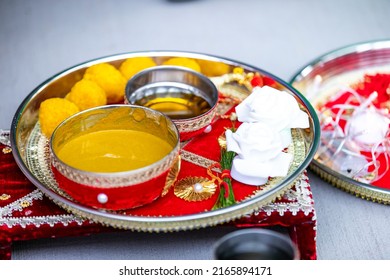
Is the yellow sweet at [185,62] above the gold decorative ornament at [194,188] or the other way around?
above

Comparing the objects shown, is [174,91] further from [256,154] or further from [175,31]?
[175,31]

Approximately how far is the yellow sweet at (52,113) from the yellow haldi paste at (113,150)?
11cm

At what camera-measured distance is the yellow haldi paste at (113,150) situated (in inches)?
33.5

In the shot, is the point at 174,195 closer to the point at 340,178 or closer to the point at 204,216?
the point at 204,216

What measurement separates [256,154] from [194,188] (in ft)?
0.33

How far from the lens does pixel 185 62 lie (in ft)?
3.77

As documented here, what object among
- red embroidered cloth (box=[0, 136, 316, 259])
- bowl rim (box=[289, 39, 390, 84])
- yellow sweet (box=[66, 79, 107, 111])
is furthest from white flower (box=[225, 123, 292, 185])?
bowl rim (box=[289, 39, 390, 84])

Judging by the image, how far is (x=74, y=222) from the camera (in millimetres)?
859

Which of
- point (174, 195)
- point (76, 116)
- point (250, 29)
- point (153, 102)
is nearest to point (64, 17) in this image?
point (250, 29)

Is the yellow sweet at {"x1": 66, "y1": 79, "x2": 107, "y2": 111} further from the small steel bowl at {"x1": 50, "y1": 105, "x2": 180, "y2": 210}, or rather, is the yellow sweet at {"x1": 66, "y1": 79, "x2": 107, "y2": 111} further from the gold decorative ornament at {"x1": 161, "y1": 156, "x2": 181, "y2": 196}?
the gold decorative ornament at {"x1": 161, "y1": 156, "x2": 181, "y2": 196}

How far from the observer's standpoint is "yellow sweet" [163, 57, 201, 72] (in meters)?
1.15

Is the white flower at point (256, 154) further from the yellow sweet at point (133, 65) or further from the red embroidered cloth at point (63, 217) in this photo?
the yellow sweet at point (133, 65)

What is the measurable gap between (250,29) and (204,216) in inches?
34.6

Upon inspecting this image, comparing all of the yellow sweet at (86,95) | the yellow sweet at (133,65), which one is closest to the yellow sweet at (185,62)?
the yellow sweet at (133,65)
